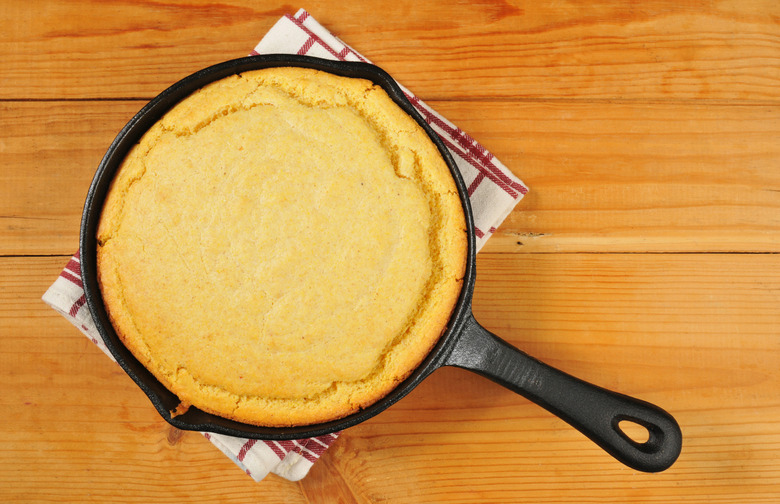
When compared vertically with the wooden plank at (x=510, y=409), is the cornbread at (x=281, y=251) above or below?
above

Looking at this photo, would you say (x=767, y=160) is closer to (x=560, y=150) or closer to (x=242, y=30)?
(x=560, y=150)

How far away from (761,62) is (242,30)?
1197 millimetres

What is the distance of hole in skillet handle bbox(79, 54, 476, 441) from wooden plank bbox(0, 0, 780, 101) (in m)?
0.25

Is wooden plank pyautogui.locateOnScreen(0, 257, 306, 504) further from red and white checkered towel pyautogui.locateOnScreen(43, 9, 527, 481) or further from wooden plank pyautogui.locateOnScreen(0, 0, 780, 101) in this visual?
wooden plank pyautogui.locateOnScreen(0, 0, 780, 101)

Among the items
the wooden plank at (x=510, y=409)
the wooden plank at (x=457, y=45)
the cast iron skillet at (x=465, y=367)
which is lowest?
the wooden plank at (x=510, y=409)

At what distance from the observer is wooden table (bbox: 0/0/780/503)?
113cm

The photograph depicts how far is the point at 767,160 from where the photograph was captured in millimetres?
1200

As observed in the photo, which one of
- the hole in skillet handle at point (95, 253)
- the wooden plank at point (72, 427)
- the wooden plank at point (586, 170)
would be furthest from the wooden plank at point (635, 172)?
the wooden plank at point (72, 427)

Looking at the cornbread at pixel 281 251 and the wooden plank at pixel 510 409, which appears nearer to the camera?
the cornbread at pixel 281 251

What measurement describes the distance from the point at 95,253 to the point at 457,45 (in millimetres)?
862

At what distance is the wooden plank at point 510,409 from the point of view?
113cm

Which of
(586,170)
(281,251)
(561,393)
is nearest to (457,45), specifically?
(586,170)

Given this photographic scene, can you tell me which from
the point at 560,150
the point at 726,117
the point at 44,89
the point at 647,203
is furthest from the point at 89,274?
the point at 726,117

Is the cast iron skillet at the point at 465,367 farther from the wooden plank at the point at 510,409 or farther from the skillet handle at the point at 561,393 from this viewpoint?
the wooden plank at the point at 510,409
